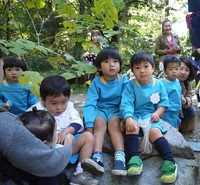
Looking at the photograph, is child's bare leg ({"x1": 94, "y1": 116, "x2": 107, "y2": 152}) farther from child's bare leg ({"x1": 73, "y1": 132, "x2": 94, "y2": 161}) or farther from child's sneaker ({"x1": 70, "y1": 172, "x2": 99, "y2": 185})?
child's sneaker ({"x1": 70, "y1": 172, "x2": 99, "y2": 185})

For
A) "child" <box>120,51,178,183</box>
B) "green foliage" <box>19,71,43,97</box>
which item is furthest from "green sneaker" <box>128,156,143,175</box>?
"green foliage" <box>19,71,43,97</box>

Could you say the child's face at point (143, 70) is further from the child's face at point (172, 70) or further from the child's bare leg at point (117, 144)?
the child's face at point (172, 70)

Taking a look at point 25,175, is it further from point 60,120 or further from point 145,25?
point 145,25

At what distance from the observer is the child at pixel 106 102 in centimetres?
254

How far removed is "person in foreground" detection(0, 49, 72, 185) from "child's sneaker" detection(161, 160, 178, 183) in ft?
3.79

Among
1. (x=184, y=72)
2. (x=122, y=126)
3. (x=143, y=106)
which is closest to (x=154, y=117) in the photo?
(x=143, y=106)

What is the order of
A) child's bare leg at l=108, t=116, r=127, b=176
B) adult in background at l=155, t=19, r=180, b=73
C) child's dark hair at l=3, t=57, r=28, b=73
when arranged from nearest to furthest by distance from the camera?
1. child's bare leg at l=108, t=116, r=127, b=176
2. child's dark hair at l=3, t=57, r=28, b=73
3. adult in background at l=155, t=19, r=180, b=73

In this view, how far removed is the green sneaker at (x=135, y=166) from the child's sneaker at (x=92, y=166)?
240 millimetres

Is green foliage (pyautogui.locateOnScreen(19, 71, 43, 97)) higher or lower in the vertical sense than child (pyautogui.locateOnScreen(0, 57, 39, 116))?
higher

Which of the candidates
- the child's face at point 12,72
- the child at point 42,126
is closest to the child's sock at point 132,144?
the child at point 42,126

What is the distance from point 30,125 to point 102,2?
39.0 inches

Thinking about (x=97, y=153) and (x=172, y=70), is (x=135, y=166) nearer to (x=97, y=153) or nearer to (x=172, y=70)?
(x=97, y=153)

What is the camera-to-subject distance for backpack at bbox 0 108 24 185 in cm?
123

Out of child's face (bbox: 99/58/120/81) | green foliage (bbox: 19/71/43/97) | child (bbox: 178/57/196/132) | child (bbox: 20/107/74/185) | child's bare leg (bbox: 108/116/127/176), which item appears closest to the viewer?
child (bbox: 20/107/74/185)
